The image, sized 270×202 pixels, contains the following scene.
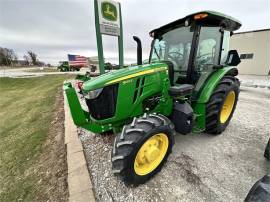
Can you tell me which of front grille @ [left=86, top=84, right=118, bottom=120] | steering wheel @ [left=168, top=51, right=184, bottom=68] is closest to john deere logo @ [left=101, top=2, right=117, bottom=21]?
steering wheel @ [left=168, top=51, right=184, bottom=68]

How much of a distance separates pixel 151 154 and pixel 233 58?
2.72 m

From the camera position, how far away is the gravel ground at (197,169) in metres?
1.79

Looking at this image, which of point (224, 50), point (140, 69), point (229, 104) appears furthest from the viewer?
point (229, 104)

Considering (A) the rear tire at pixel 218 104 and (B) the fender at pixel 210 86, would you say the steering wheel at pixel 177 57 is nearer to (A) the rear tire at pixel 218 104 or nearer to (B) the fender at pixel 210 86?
(B) the fender at pixel 210 86

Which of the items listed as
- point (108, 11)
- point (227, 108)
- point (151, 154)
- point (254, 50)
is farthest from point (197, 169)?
point (254, 50)

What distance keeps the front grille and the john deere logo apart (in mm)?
3729

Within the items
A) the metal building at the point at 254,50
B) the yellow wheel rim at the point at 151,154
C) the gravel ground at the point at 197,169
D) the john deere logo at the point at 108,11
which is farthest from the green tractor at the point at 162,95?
the metal building at the point at 254,50

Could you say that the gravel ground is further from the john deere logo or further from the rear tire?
the john deere logo

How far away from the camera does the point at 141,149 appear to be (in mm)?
1875

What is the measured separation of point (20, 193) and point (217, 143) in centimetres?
295

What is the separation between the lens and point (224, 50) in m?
2.99

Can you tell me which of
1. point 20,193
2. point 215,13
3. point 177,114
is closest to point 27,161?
point 20,193

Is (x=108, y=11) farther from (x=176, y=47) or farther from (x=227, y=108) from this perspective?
(x=227, y=108)

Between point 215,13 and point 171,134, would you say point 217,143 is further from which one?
point 215,13
